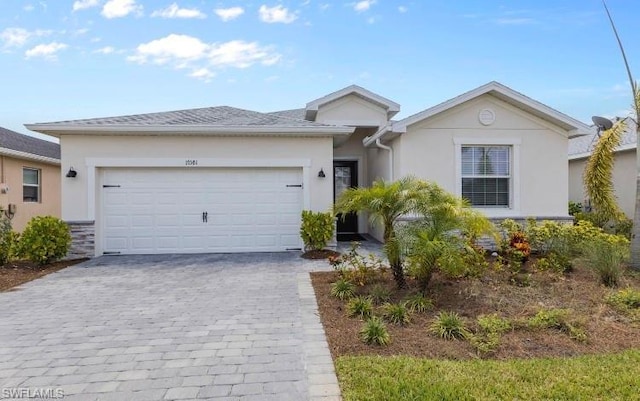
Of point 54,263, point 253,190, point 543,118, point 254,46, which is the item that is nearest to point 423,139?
point 543,118

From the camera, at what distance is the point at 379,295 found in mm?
6082

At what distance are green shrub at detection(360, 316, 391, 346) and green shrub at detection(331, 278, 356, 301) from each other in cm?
160

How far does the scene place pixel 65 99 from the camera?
54.2ft

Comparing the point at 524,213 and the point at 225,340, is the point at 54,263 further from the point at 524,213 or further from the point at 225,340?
the point at 524,213

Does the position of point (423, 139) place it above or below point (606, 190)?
above

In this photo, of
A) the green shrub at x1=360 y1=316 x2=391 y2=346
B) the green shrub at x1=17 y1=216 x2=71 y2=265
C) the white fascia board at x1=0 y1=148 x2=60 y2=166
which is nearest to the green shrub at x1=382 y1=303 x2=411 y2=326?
the green shrub at x1=360 y1=316 x2=391 y2=346

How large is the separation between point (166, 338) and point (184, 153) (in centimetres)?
693

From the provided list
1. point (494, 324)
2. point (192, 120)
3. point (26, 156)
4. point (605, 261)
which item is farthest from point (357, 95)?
point (26, 156)

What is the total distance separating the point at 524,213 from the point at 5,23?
49.7 ft

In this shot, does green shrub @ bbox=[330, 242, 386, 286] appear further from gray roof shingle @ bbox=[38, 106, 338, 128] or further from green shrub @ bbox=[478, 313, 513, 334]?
gray roof shingle @ bbox=[38, 106, 338, 128]

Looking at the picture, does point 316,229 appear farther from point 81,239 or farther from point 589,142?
point 589,142

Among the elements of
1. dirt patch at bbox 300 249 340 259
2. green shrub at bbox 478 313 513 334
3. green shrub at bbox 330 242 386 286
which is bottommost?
green shrub at bbox 478 313 513 334

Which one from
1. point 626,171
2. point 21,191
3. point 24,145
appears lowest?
point 21,191

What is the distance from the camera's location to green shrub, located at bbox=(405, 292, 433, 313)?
5566 millimetres
